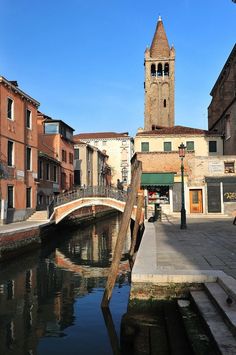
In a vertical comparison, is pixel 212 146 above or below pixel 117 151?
below

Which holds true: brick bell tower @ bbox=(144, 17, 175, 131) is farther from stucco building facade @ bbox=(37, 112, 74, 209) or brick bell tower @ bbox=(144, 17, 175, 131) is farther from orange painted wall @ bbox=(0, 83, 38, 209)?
orange painted wall @ bbox=(0, 83, 38, 209)

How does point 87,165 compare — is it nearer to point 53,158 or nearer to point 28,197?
point 53,158

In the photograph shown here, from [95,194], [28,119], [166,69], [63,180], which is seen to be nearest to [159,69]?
[166,69]

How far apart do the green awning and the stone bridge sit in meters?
2.32

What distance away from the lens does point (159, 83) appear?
6475 centimetres

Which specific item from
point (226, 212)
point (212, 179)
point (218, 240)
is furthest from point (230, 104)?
point (218, 240)

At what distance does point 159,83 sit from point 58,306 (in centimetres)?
5852

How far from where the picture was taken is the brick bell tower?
62.9m

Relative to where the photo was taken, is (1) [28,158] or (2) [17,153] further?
(1) [28,158]

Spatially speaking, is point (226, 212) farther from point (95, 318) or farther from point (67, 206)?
point (95, 318)

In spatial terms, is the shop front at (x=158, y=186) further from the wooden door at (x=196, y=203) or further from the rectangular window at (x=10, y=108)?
the rectangular window at (x=10, y=108)

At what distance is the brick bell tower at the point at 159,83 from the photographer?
62.9 meters

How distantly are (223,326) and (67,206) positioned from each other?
24.6 metres

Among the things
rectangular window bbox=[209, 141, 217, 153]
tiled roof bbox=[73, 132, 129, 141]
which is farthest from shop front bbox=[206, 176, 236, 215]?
tiled roof bbox=[73, 132, 129, 141]
